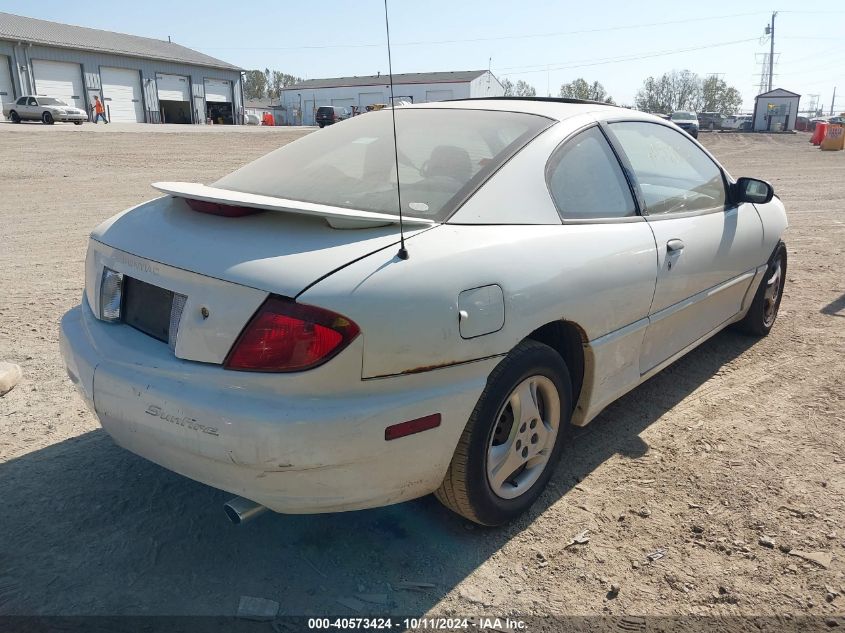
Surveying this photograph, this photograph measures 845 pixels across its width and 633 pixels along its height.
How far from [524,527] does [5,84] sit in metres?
45.0

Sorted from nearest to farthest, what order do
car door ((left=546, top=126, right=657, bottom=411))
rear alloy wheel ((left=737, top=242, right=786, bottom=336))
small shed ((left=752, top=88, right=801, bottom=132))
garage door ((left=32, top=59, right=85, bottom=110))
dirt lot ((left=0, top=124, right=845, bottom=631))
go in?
dirt lot ((left=0, top=124, right=845, bottom=631)), car door ((left=546, top=126, right=657, bottom=411)), rear alloy wheel ((left=737, top=242, right=786, bottom=336)), garage door ((left=32, top=59, right=85, bottom=110)), small shed ((left=752, top=88, right=801, bottom=132))

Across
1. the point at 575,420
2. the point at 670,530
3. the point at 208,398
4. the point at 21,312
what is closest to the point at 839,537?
the point at 670,530

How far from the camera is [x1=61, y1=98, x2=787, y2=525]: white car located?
6.48ft

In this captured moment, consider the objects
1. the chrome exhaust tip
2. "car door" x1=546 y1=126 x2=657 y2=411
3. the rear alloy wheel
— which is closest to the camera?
the chrome exhaust tip

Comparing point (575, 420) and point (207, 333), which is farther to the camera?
point (575, 420)

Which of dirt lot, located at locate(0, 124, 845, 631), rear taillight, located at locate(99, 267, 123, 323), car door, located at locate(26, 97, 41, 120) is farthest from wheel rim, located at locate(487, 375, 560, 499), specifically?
car door, located at locate(26, 97, 41, 120)

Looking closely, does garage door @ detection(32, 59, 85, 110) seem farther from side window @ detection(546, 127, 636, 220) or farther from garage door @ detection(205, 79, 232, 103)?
side window @ detection(546, 127, 636, 220)

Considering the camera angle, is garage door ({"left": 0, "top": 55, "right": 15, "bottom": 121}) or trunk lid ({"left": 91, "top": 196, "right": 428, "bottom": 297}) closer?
trunk lid ({"left": 91, "top": 196, "right": 428, "bottom": 297})

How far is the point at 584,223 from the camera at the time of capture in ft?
9.16

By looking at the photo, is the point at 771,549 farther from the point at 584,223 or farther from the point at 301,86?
the point at 301,86

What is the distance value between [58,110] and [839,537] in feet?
124

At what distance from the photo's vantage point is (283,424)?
6.31 ft

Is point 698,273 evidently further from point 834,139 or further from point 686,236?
point 834,139

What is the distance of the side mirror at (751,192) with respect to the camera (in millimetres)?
3941
